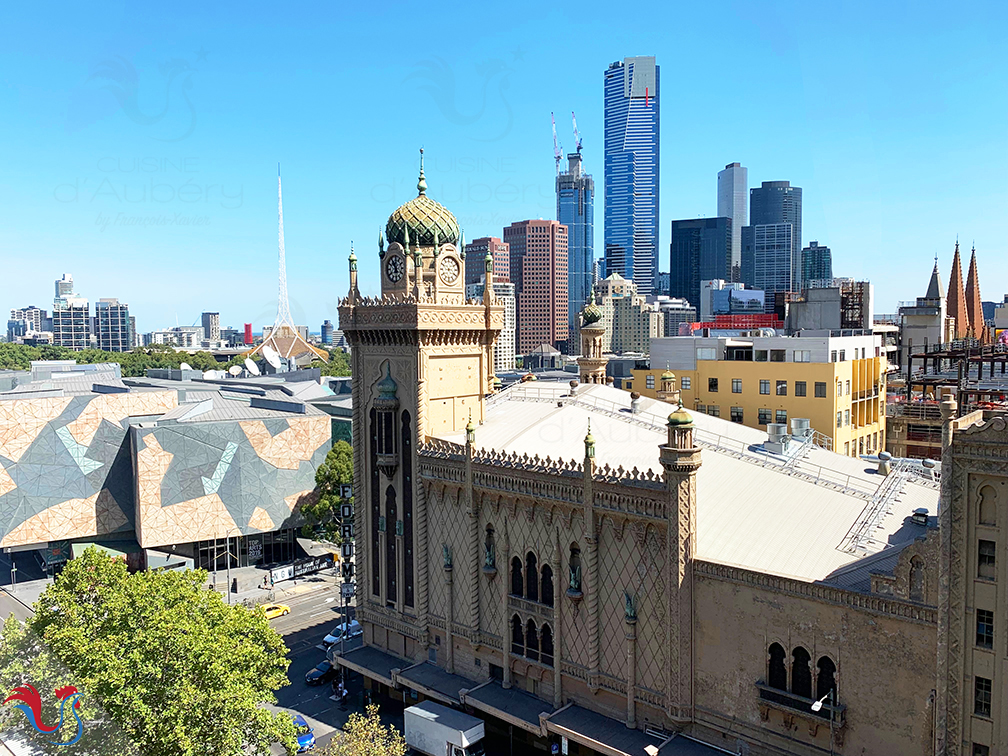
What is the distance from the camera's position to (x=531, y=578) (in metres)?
44.0

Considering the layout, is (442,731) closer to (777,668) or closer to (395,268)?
(777,668)

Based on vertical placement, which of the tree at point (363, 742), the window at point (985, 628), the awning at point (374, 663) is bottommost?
the awning at point (374, 663)

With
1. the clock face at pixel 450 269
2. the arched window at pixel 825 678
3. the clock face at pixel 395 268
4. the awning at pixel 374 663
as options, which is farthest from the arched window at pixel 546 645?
the clock face at pixel 395 268

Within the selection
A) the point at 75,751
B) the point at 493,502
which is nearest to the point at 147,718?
the point at 75,751

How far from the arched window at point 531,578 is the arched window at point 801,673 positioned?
48.6 ft

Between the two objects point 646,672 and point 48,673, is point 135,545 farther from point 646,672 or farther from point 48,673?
point 646,672

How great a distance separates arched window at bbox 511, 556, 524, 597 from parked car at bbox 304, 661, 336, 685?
19749 mm

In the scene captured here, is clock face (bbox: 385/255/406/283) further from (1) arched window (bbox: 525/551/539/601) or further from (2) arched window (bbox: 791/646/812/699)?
(2) arched window (bbox: 791/646/812/699)

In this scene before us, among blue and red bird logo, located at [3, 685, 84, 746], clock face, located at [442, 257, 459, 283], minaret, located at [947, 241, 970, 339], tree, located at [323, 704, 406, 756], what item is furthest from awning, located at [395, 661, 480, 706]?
minaret, located at [947, 241, 970, 339]

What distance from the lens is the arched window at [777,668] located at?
1339 inches

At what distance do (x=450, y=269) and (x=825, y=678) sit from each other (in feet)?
107

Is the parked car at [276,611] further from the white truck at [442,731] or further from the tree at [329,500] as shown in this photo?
the white truck at [442,731]

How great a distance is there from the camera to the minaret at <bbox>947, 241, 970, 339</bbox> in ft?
434

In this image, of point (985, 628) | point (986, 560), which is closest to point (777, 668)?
point (985, 628)
